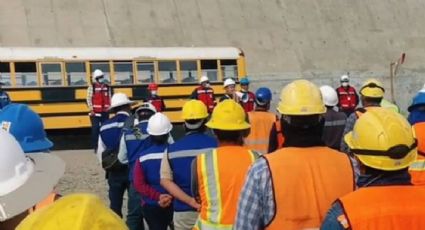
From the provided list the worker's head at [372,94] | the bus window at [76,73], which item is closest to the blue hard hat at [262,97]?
the worker's head at [372,94]

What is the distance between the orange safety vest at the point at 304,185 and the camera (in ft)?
10.8

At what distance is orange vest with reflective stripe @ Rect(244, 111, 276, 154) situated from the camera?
7051mm

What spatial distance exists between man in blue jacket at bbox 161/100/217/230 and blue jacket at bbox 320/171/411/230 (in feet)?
7.29

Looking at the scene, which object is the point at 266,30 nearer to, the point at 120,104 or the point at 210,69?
the point at 210,69

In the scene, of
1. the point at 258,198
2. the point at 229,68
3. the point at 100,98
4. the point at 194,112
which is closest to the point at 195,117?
the point at 194,112

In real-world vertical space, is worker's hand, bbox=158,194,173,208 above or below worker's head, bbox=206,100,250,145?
below

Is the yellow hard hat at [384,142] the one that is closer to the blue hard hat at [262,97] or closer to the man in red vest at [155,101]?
the blue hard hat at [262,97]

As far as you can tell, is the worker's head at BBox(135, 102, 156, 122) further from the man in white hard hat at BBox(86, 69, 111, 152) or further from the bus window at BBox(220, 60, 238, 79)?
the bus window at BBox(220, 60, 238, 79)

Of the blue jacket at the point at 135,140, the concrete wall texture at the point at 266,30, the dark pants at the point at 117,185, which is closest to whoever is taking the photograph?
the blue jacket at the point at 135,140

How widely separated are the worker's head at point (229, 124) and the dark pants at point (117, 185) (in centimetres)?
287

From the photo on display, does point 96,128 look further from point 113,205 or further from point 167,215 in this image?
point 167,215

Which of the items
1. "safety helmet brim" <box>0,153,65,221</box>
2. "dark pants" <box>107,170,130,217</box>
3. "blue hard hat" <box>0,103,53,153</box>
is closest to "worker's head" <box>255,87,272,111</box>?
"dark pants" <box>107,170,130,217</box>

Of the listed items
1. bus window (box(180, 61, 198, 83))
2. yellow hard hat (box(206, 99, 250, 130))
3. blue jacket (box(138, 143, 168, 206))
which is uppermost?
bus window (box(180, 61, 198, 83))

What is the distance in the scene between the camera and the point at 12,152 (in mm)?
2342
